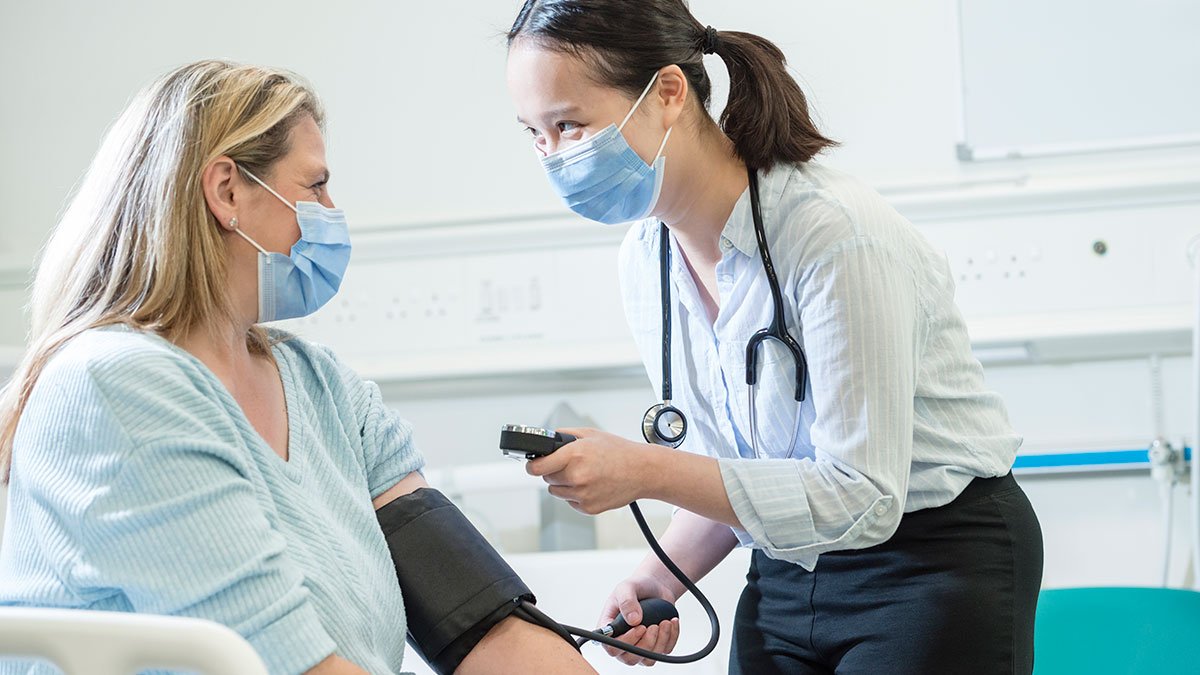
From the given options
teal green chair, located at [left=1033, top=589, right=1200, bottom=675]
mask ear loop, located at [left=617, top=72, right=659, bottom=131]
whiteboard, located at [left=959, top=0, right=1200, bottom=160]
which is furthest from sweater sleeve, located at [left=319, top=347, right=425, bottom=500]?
whiteboard, located at [left=959, top=0, right=1200, bottom=160]

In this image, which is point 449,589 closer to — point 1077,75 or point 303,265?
point 303,265

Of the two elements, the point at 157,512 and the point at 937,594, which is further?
the point at 937,594

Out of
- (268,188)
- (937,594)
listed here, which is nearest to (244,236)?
(268,188)

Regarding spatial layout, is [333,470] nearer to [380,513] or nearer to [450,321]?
[380,513]

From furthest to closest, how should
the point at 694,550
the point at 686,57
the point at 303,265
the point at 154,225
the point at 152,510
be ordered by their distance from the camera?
1. the point at 694,550
2. the point at 686,57
3. the point at 303,265
4. the point at 154,225
5. the point at 152,510

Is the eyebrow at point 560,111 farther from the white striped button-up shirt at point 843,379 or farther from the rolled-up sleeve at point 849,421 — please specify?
the rolled-up sleeve at point 849,421

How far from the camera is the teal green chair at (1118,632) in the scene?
185 cm

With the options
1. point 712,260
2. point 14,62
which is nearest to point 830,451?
point 712,260

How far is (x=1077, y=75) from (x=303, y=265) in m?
1.83

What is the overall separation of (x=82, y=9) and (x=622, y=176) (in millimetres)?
2000

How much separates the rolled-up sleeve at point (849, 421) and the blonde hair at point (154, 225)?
1.93ft

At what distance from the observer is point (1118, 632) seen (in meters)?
1.90

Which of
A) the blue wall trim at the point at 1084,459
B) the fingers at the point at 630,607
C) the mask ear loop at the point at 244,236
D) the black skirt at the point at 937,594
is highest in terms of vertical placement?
the mask ear loop at the point at 244,236

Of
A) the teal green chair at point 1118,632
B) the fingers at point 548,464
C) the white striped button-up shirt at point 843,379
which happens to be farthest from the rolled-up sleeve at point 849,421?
the teal green chair at point 1118,632
